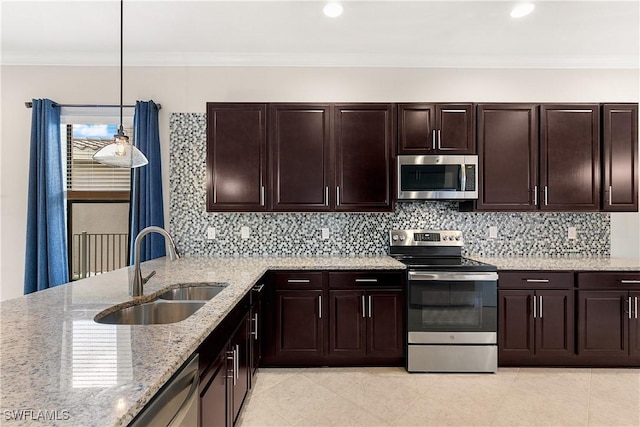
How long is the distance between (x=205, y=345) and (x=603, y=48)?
4.30 meters

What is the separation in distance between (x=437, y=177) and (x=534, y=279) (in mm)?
1211

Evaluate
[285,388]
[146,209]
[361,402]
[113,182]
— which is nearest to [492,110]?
[361,402]

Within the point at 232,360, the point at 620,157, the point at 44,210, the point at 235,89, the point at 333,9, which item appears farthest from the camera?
the point at 235,89

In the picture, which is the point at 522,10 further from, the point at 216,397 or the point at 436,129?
the point at 216,397

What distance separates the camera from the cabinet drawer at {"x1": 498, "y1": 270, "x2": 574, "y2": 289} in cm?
287

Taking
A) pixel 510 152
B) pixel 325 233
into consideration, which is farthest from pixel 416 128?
pixel 325 233

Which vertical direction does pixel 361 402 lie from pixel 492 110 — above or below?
below

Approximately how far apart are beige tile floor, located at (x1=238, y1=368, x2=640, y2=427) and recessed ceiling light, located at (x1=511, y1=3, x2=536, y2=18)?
9.70ft

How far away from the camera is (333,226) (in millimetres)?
3473

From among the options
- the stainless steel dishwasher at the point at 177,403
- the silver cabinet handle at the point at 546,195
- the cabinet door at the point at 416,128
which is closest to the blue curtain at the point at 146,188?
the stainless steel dishwasher at the point at 177,403

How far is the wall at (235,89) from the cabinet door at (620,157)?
443mm

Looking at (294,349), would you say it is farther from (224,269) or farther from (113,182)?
(113,182)

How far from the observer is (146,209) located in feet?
10.7

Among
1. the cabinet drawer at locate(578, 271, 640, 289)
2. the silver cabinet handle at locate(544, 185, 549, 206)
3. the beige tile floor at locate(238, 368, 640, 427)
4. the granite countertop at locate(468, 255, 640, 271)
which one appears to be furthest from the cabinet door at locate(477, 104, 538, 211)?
the beige tile floor at locate(238, 368, 640, 427)
